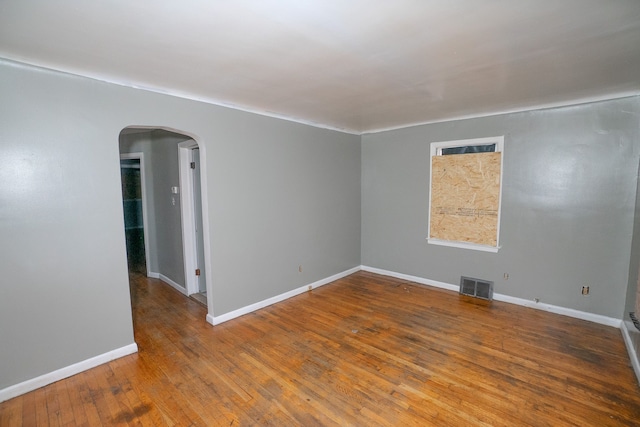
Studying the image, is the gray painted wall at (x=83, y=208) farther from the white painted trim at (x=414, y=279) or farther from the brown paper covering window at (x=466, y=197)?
the brown paper covering window at (x=466, y=197)

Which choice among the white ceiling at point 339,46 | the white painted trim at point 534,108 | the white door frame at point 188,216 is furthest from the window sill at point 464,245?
the white door frame at point 188,216

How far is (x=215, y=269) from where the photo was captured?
3.38m

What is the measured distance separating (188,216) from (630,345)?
16.8ft

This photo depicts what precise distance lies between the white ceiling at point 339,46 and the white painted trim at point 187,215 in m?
1.23

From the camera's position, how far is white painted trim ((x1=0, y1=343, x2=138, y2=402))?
7.32 feet

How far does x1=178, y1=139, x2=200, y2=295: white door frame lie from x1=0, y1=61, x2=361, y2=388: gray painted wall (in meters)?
0.95

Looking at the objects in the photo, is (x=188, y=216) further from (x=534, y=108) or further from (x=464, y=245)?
(x=534, y=108)

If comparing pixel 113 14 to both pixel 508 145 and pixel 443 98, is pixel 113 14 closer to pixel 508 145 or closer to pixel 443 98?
pixel 443 98

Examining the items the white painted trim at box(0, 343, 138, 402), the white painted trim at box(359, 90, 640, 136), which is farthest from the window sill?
the white painted trim at box(0, 343, 138, 402)

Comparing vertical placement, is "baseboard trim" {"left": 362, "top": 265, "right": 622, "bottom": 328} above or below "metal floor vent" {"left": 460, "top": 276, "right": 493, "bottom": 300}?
below

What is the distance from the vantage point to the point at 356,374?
249 cm

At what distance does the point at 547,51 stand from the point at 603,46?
33cm

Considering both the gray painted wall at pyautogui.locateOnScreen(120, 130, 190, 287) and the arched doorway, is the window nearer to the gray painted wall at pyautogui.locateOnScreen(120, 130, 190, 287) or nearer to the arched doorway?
the arched doorway

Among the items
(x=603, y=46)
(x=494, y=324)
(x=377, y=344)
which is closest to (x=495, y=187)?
(x=494, y=324)
